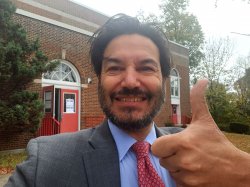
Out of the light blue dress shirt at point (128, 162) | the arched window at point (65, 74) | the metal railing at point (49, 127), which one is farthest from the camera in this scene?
the arched window at point (65, 74)

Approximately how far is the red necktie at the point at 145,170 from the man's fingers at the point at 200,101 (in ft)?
2.31

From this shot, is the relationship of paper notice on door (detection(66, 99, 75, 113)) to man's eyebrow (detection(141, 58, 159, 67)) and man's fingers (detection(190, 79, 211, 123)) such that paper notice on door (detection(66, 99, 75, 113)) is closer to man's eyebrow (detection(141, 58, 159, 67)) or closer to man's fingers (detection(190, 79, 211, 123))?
man's eyebrow (detection(141, 58, 159, 67))

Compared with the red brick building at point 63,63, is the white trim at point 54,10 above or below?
above

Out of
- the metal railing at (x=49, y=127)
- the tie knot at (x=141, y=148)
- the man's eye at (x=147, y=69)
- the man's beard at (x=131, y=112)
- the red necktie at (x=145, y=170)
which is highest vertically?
the man's eye at (x=147, y=69)

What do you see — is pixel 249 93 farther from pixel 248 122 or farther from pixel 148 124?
pixel 148 124

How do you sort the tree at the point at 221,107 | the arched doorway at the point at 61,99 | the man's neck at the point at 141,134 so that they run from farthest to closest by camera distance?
the tree at the point at 221,107 < the arched doorway at the point at 61,99 < the man's neck at the point at 141,134

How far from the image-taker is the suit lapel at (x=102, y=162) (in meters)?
1.54

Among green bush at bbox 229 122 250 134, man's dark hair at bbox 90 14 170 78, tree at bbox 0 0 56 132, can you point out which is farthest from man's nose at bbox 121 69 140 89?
Answer: green bush at bbox 229 122 250 134

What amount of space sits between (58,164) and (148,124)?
600mm

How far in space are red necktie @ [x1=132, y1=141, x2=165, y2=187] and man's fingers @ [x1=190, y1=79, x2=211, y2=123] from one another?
2.31 ft

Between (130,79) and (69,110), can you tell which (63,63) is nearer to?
(69,110)

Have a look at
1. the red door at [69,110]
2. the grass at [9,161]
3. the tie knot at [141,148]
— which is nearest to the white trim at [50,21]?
the red door at [69,110]

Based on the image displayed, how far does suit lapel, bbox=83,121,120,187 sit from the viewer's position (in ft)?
5.06

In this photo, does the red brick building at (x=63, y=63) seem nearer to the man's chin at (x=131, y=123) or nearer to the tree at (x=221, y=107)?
the man's chin at (x=131, y=123)
